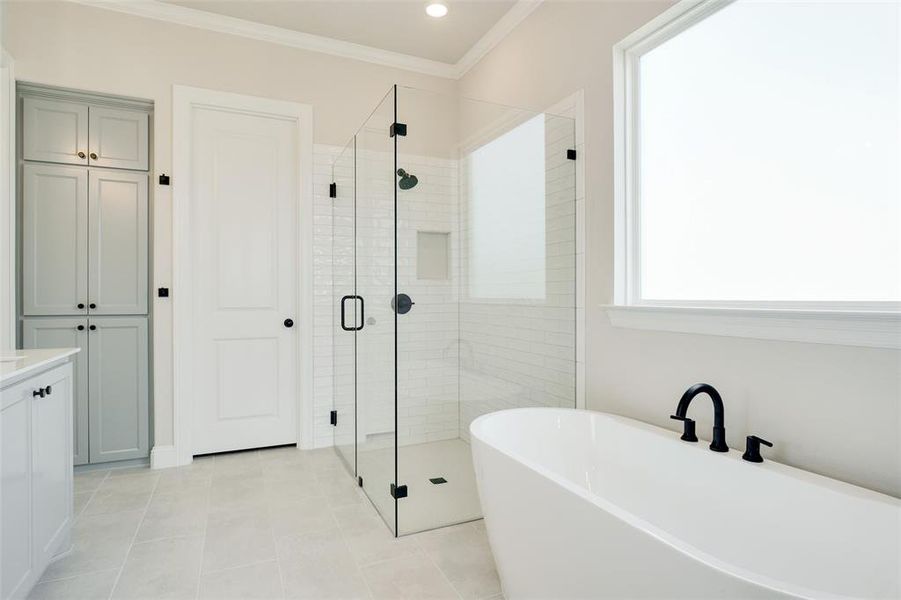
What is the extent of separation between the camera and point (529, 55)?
290 centimetres

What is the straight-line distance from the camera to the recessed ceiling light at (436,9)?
296 cm

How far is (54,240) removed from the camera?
2.88 m

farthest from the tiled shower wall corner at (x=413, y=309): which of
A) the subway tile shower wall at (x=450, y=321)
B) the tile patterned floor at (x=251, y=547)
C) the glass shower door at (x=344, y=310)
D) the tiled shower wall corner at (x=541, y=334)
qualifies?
the tile patterned floor at (x=251, y=547)

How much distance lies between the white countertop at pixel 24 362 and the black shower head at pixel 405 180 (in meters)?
1.51

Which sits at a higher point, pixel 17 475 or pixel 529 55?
pixel 529 55

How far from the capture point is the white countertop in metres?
1.47

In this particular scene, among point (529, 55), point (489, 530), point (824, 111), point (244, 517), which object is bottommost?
point (244, 517)

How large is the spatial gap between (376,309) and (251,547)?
3.93ft

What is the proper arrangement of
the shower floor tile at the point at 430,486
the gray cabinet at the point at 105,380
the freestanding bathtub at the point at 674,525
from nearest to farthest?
the freestanding bathtub at the point at 674,525
the shower floor tile at the point at 430,486
the gray cabinet at the point at 105,380

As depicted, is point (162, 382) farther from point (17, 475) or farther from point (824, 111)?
point (824, 111)

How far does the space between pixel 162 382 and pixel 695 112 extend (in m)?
3.30

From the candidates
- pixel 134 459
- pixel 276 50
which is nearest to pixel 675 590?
pixel 134 459

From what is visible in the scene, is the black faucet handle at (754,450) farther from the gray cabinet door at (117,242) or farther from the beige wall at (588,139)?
the gray cabinet door at (117,242)

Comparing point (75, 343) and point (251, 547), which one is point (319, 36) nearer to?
point (75, 343)
